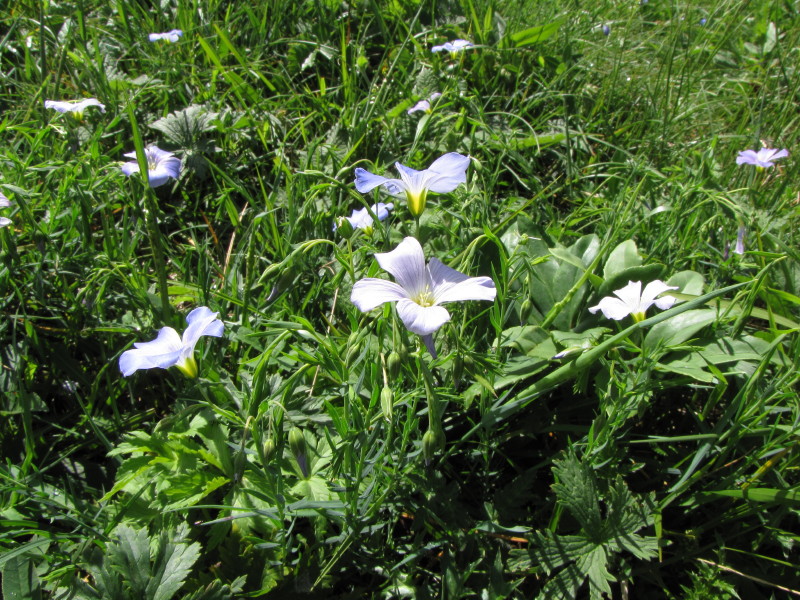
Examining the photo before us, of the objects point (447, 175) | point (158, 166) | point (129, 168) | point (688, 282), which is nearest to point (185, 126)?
point (158, 166)

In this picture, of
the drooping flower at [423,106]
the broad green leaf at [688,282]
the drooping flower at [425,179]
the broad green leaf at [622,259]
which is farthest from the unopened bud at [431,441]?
the drooping flower at [423,106]

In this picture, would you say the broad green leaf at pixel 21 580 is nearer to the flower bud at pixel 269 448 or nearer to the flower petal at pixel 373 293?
the flower bud at pixel 269 448

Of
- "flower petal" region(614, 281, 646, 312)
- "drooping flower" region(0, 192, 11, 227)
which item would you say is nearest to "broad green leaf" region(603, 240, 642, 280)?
"flower petal" region(614, 281, 646, 312)

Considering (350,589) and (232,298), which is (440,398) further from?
(232,298)

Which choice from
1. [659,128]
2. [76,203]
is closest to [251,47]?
[76,203]

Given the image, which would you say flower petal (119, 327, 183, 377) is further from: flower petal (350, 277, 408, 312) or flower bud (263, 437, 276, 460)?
flower petal (350, 277, 408, 312)

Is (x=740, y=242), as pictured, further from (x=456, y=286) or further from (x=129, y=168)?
(x=129, y=168)
